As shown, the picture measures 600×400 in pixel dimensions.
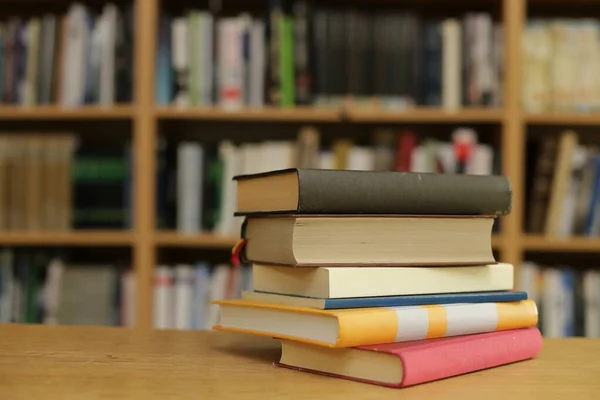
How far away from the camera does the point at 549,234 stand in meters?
1.96

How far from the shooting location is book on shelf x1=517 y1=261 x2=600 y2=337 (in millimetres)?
1948

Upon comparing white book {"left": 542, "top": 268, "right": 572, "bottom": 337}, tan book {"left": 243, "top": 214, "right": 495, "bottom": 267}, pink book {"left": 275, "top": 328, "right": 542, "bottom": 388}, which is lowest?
white book {"left": 542, "top": 268, "right": 572, "bottom": 337}

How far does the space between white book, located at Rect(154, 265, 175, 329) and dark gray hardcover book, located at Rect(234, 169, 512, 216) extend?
130 centimetres

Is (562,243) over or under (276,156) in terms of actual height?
under

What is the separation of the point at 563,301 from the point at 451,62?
717mm

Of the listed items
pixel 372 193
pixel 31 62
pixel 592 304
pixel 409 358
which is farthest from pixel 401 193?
pixel 31 62

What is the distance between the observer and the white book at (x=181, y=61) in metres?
1.99

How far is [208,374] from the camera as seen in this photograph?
63cm

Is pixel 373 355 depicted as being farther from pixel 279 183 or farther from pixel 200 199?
pixel 200 199

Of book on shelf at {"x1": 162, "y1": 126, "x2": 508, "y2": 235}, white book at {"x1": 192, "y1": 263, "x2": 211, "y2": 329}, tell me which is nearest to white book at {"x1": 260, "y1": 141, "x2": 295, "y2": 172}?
book on shelf at {"x1": 162, "y1": 126, "x2": 508, "y2": 235}

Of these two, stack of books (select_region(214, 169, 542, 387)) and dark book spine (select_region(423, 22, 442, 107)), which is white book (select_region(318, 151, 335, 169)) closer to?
dark book spine (select_region(423, 22, 442, 107))

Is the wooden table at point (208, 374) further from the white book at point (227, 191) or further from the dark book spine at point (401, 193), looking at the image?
the white book at point (227, 191)

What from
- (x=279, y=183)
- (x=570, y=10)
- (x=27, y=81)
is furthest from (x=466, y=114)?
(x=279, y=183)

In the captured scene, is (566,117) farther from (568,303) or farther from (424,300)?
(424,300)
